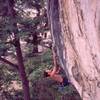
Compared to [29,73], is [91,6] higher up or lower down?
higher up

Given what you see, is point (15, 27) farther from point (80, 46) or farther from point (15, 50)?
point (80, 46)

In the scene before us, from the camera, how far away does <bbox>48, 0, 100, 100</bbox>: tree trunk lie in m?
1.70

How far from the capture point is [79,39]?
5.98 ft

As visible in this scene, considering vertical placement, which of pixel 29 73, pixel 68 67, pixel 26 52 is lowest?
pixel 29 73

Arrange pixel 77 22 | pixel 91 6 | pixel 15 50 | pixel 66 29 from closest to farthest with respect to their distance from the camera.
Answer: pixel 91 6 < pixel 77 22 < pixel 66 29 < pixel 15 50

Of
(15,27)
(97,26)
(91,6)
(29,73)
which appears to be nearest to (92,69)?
(97,26)

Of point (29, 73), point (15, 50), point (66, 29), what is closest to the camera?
point (66, 29)

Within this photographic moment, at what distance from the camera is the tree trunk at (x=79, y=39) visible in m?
1.70

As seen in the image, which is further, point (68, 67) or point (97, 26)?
point (68, 67)

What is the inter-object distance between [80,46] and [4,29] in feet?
13.3

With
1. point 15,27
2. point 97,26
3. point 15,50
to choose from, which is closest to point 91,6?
point 97,26

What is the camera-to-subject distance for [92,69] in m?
1.79

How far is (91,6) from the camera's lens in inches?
65.2

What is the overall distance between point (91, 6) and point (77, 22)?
17cm
